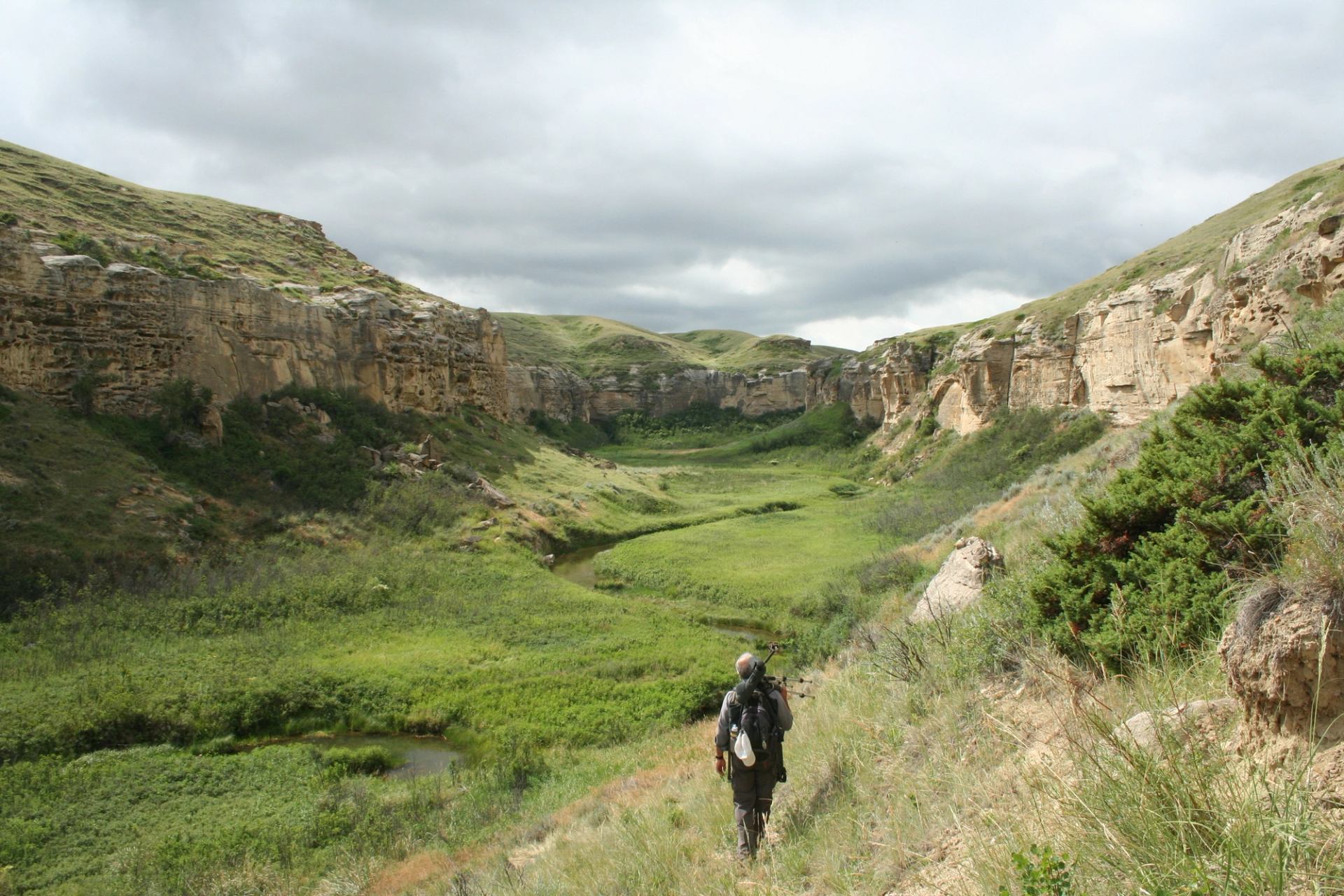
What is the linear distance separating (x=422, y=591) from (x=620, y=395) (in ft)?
245

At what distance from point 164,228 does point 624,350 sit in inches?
2973

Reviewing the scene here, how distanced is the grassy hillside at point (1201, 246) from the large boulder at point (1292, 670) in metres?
21.7

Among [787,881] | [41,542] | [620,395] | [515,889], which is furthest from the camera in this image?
[620,395]

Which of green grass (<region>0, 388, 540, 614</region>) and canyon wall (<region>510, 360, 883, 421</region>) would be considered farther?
canyon wall (<region>510, 360, 883, 421</region>)

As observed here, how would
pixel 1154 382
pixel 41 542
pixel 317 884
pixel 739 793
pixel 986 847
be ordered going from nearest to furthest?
1. pixel 986 847
2. pixel 739 793
3. pixel 317 884
4. pixel 41 542
5. pixel 1154 382

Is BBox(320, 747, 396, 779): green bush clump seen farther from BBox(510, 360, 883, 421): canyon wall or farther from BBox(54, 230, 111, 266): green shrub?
BBox(510, 360, 883, 421): canyon wall

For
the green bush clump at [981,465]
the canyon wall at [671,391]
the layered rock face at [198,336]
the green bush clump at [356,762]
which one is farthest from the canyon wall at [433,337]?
the canyon wall at [671,391]

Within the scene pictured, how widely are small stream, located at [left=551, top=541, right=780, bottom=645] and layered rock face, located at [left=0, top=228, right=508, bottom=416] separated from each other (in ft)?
49.0

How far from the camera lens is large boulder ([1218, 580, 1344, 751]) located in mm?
3203

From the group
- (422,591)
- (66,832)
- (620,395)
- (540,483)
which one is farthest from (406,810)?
(620,395)

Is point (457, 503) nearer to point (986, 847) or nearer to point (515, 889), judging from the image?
point (515, 889)

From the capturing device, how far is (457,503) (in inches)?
1221

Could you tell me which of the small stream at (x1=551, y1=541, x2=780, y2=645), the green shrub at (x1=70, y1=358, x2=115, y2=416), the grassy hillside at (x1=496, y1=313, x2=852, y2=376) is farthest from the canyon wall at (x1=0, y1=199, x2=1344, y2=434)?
the grassy hillside at (x1=496, y1=313, x2=852, y2=376)

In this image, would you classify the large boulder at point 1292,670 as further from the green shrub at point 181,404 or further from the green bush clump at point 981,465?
the green shrub at point 181,404
